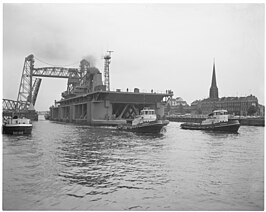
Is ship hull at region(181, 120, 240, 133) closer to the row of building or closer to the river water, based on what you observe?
the river water

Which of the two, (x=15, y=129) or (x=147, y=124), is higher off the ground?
(x=147, y=124)

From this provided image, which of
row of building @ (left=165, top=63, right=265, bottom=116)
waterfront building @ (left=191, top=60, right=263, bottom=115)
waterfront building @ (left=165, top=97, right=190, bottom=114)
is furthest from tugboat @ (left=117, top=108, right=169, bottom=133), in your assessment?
waterfront building @ (left=165, top=97, right=190, bottom=114)

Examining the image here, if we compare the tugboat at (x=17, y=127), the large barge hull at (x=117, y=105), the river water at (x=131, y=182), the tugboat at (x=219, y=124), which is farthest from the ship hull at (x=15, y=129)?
the large barge hull at (x=117, y=105)

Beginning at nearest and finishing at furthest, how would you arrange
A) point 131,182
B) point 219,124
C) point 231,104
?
point 131,182 → point 219,124 → point 231,104

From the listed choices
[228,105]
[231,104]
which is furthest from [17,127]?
[228,105]

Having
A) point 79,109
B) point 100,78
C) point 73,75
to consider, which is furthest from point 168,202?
point 73,75

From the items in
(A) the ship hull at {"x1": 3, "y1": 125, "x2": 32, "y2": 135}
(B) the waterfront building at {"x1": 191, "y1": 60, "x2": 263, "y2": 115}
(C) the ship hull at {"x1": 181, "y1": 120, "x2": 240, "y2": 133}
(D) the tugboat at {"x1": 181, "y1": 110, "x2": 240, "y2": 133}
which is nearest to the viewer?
(A) the ship hull at {"x1": 3, "y1": 125, "x2": 32, "y2": 135}

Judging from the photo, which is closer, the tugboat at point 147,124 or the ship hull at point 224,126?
the tugboat at point 147,124

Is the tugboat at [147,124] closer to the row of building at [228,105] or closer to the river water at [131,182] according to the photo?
the river water at [131,182]

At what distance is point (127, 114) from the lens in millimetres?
71938

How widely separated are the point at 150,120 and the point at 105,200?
3192cm

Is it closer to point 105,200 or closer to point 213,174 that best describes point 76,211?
point 105,200

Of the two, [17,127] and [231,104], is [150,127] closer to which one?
[17,127]

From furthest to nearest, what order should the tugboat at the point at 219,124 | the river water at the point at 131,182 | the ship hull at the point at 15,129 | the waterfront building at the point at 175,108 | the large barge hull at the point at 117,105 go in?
the waterfront building at the point at 175,108, the large barge hull at the point at 117,105, the tugboat at the point at 219,124, the ship hull at the point at 15,129, the river water at the point at 131,182
